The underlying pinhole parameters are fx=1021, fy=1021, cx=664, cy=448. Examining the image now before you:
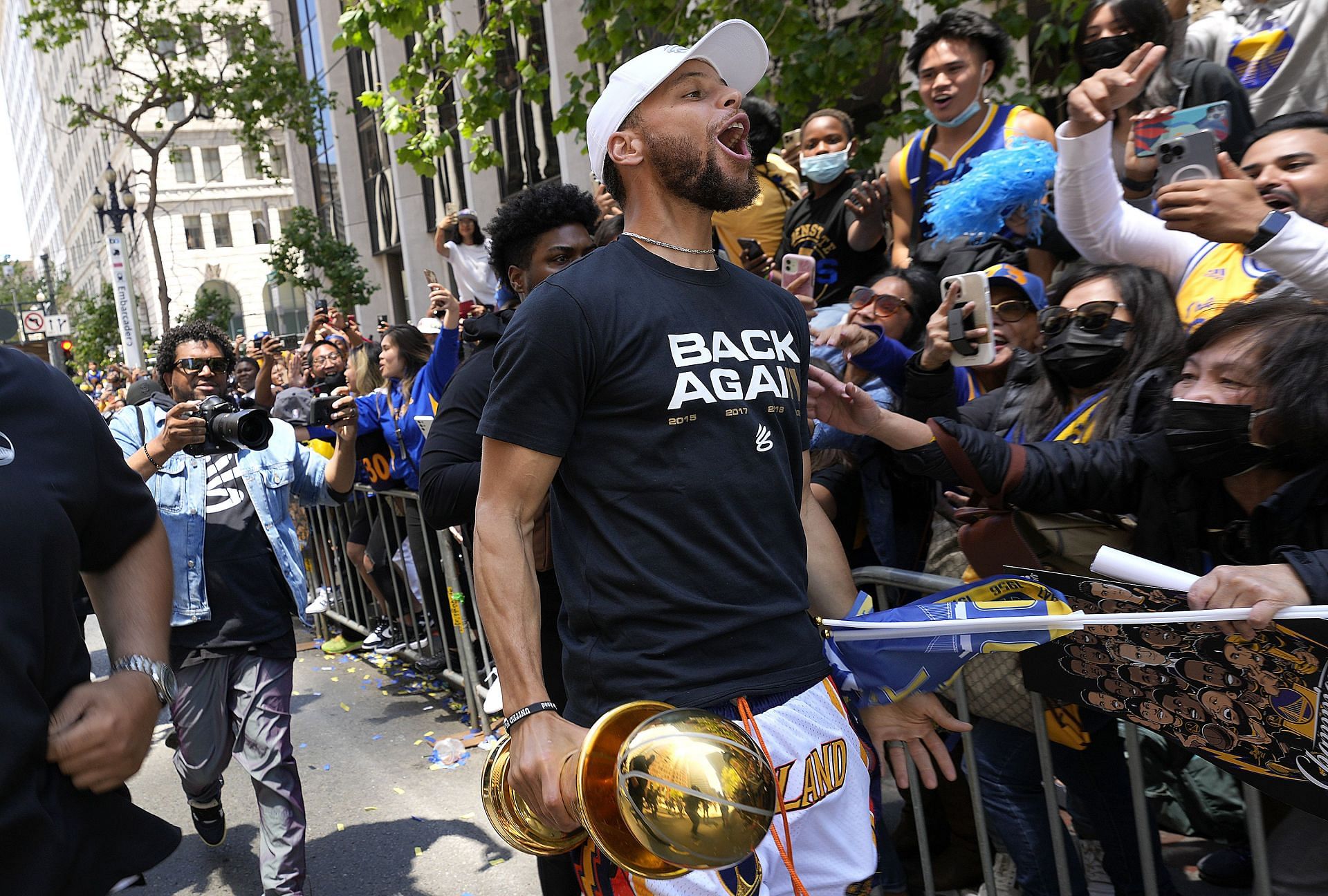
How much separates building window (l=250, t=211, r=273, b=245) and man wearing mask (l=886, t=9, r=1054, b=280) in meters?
59.9

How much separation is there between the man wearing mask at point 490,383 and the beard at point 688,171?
0.78 metres

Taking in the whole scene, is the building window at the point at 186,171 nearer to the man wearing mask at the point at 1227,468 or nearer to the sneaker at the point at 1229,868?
the man wearing mask at the point at 1227,468

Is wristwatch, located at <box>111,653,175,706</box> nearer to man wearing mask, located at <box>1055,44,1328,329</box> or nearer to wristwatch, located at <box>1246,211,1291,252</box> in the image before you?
man wearing mask, located at <box>1055,44,1328,329</box>

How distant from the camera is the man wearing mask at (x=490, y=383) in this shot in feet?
9.47

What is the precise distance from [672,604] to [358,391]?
6.45m

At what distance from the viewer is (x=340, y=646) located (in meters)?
7.43

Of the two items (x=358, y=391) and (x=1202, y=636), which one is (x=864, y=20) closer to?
(x=358, y=391)

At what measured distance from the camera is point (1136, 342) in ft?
9.18

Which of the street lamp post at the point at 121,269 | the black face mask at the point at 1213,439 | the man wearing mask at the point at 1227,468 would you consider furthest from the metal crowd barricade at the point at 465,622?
the street lamp post at the point at 121,269

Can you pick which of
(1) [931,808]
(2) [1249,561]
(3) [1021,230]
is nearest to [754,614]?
(2) [1249,561]

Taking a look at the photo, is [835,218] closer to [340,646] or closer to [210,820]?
[210,820]

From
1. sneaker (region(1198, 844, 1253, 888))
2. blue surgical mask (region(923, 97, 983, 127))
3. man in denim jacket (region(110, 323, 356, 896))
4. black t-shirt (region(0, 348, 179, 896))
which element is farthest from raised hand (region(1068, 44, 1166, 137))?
man in denim jacket (region(110, 323, 356, 896))

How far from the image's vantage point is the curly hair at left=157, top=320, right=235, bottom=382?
431cm

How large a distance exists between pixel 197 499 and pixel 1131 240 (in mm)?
3536
